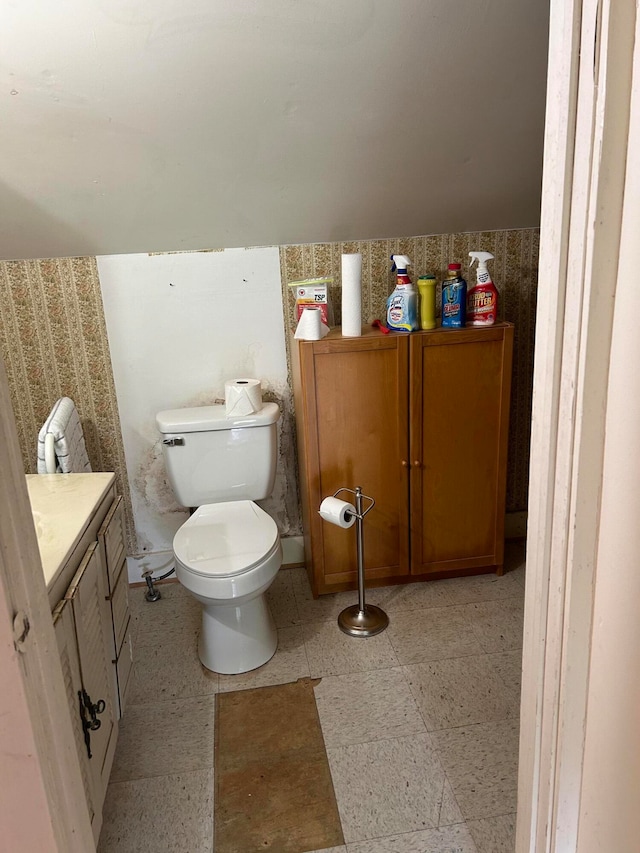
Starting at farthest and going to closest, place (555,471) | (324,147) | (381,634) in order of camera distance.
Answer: (381,634), (324,147), (555,471)

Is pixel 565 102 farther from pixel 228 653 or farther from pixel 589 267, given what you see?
pixel 228 653

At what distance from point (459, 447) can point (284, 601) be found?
3.10ft

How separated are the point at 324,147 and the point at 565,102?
141cm

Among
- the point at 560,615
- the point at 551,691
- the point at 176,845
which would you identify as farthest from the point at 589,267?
the point at 176,845

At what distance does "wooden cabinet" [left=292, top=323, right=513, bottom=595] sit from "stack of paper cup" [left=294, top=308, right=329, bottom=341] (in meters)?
0.04

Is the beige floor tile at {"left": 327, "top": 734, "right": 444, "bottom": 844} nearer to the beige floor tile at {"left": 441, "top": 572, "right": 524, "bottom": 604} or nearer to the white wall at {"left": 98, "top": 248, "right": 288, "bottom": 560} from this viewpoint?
the beige floor tile at {"left": 441, "top": 572, "right": 524, "bottom": 604}

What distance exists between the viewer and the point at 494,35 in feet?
5.62

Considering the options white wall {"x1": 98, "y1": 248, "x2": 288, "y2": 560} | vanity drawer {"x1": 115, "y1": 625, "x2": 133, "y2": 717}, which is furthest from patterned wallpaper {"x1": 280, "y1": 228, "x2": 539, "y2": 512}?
vanity drawer {"x1": 115, "y1": 625, "x2": 133, "y2": 717}

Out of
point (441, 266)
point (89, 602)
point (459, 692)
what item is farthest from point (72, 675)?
A: point (441, 266)

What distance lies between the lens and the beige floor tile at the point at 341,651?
2191mm

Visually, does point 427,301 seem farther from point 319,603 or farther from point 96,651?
point 96,651

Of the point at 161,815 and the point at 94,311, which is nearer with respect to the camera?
the point at 161,815

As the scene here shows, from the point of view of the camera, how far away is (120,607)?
1786 mm

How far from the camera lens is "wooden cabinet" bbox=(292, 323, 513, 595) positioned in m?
2.35
